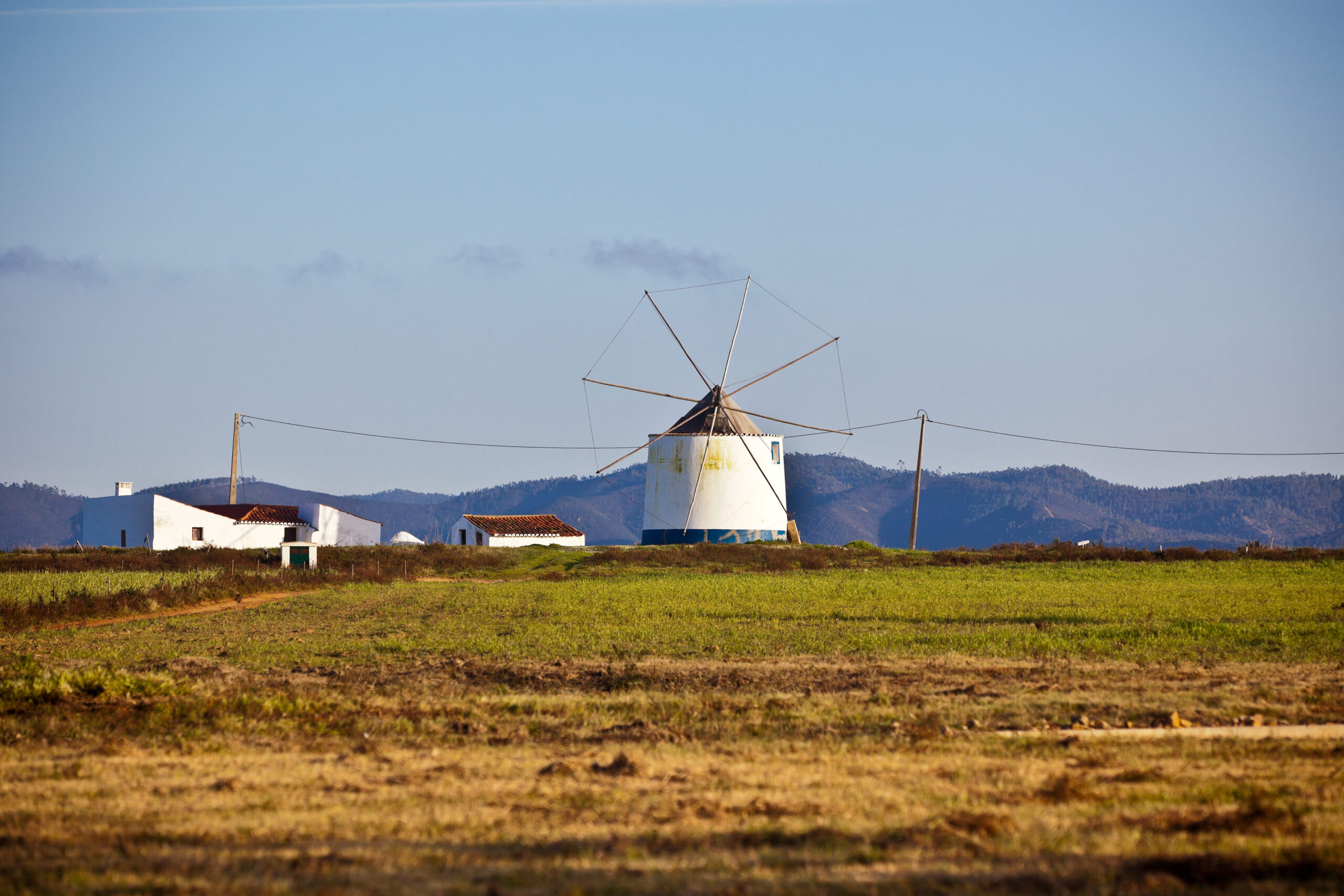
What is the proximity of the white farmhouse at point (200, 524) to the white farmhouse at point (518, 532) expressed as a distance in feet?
26.8

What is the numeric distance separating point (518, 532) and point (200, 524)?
18.9 m

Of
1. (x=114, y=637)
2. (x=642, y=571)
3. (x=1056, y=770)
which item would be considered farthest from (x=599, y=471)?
(x=1056, y=770)

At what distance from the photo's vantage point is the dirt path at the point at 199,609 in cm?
2297

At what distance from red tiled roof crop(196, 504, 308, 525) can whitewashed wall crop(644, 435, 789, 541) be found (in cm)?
2358

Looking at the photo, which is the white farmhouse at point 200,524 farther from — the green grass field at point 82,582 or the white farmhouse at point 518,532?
the green grass field at point 82,582

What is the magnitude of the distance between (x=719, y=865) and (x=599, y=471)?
5501cm

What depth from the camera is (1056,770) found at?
859 cm

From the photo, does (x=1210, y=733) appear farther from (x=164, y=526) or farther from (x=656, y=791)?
(x=164, y=526)

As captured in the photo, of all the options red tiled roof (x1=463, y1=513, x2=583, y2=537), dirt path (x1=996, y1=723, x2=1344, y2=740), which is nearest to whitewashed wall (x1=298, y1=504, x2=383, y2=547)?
red tiled roof (x1=463, y1=513, x2=583, y2=537)

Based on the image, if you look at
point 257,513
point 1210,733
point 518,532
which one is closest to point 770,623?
point 1210,733

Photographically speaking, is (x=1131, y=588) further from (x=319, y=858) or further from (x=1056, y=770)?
(x=319, y=858)

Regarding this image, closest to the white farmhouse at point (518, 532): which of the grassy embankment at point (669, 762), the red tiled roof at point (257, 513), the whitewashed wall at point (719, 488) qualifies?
the red tiled roof at point (257, 513)

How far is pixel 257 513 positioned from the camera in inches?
2648

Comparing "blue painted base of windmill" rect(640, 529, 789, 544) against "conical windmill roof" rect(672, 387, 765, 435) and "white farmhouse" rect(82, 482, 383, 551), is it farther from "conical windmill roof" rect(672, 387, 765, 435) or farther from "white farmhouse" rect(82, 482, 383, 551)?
"white farmhouse" rect(82, 482, 383, 551)
